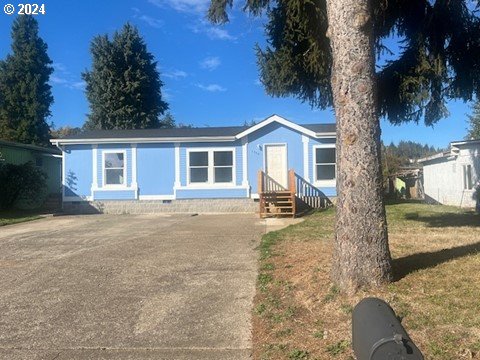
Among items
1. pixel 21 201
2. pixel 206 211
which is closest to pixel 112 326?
pixel 206 211

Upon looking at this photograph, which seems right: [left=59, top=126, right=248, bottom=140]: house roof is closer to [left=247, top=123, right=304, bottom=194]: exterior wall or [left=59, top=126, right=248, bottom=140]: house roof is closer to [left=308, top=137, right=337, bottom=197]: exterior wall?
[left=247, top=123, right=304, bottom=194]: exterior wall

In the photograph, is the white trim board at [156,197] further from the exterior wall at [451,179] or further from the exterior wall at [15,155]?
the exterior wall at [451,179]

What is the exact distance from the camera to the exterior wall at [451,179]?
1747cm

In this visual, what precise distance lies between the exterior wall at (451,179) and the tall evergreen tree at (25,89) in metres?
28.0

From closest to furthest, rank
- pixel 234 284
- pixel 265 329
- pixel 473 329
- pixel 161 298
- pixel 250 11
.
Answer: pixel 473 329 → pixel 265 329 → pixel 161 298 → pixel 234 284 → pixel 250 11

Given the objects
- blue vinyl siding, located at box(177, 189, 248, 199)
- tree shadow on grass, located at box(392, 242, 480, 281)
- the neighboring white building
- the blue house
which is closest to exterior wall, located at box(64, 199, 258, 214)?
the blue house

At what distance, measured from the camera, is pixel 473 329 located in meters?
4.07

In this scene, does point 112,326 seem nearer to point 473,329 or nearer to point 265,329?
point 265,329

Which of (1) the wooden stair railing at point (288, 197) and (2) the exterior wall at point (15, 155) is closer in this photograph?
(1) the wooden stair railing at point (288, 197)

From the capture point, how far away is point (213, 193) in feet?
60.3

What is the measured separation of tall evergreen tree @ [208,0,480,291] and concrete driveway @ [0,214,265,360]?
1602mm

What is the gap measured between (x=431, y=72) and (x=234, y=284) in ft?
21.9

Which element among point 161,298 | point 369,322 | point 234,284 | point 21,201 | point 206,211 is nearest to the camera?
point 369,322

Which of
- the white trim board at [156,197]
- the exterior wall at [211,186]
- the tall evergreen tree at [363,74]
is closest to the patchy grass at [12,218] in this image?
the white trim board at [156,197]
